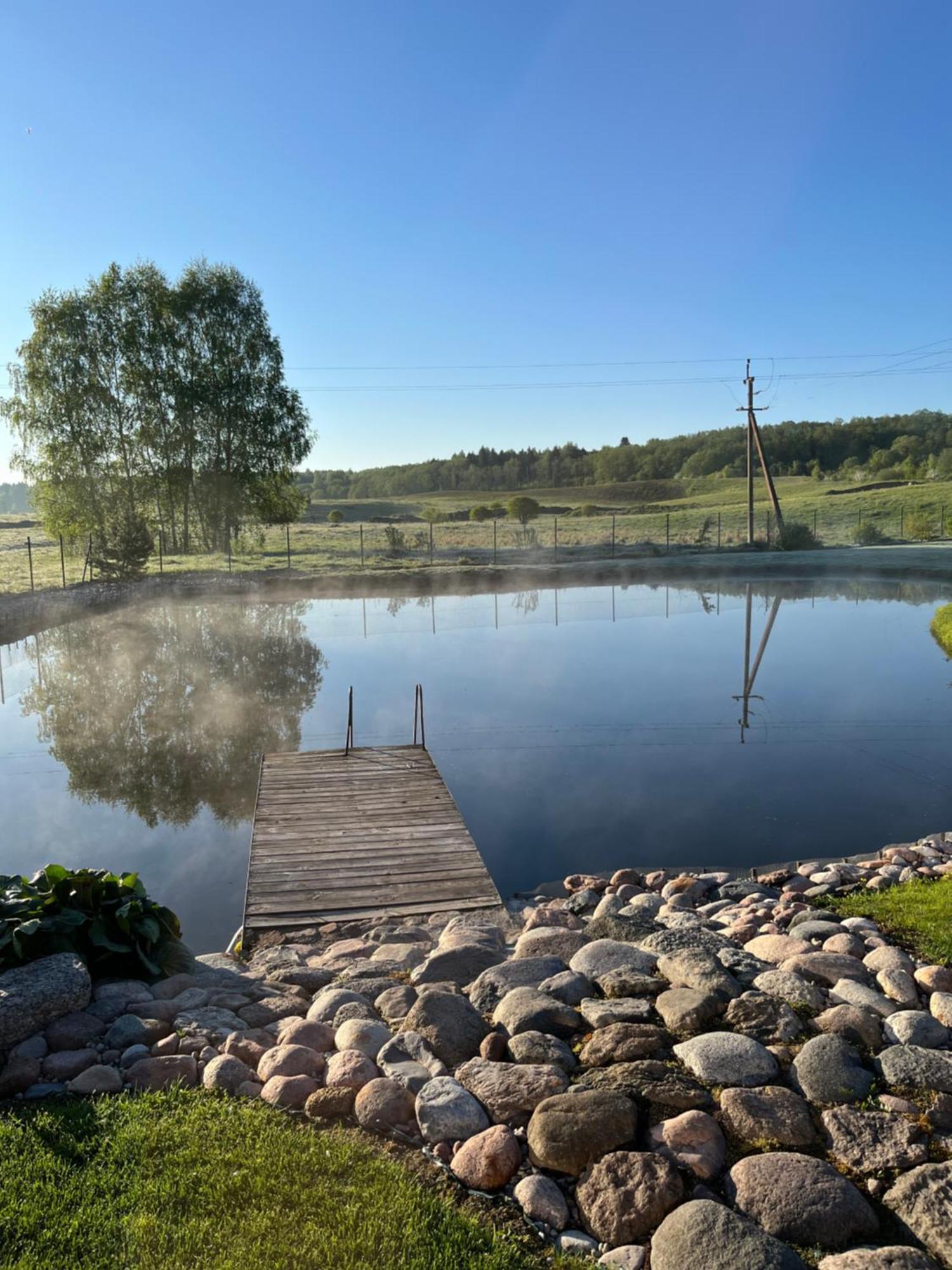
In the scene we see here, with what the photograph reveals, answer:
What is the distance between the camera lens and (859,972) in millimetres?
4441

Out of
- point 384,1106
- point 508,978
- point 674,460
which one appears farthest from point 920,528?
point 674,460

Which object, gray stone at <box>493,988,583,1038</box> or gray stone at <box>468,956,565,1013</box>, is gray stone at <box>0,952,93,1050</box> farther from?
gray stone at <box>493,988,583,1038</box>

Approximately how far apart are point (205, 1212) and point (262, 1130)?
46 cm

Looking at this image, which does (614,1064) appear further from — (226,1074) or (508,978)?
(226,1074)

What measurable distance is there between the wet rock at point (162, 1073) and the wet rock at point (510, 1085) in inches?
43.2

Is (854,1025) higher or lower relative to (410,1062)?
higher

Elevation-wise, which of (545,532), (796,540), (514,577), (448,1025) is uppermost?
(545,532)

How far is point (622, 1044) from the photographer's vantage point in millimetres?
3789

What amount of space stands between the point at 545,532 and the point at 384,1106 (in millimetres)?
39573

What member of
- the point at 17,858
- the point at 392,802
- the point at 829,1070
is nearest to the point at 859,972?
the point at 829,1070

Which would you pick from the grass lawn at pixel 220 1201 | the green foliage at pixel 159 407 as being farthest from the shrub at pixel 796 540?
the grass lawn at pixel 220 1201

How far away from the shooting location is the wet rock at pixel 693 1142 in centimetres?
313

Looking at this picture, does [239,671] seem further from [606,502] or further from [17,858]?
[606,502]

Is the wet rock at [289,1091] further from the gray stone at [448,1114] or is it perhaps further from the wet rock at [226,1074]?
the gray stone at [448,1114]
